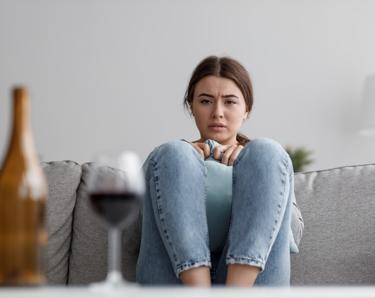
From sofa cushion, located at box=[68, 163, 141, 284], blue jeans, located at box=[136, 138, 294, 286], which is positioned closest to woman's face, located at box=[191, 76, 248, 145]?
sofa cushion, located at box=[68, 163, 141, 284]

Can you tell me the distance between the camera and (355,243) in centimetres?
231

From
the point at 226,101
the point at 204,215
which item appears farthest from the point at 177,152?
the point at 226,101

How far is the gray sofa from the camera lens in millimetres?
2297

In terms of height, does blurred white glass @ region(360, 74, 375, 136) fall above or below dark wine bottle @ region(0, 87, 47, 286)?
below

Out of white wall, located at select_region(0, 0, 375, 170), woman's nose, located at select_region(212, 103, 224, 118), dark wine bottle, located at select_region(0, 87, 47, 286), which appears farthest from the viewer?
white wall, located at select_region(0, 0, 375, 170)

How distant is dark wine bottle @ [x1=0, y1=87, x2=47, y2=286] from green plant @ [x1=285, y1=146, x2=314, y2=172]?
3.00 metres

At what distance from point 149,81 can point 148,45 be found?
20cm

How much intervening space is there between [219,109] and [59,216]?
612mm

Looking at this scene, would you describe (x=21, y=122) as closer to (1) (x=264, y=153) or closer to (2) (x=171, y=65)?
(1) (x=264, y=153)

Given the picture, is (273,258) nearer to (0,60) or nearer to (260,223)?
(260,223)

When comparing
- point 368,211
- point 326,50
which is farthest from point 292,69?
point 368,211

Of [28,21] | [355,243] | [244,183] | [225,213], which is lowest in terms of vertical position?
[355,243]

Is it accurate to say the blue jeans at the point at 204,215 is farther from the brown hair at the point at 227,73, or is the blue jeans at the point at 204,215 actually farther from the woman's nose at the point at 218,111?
the brown hair at the point at 227,73

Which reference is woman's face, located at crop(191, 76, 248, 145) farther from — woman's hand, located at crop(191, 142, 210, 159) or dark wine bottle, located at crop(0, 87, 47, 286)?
dark wine bottle, located at crop(0, 87, 47, 286)
